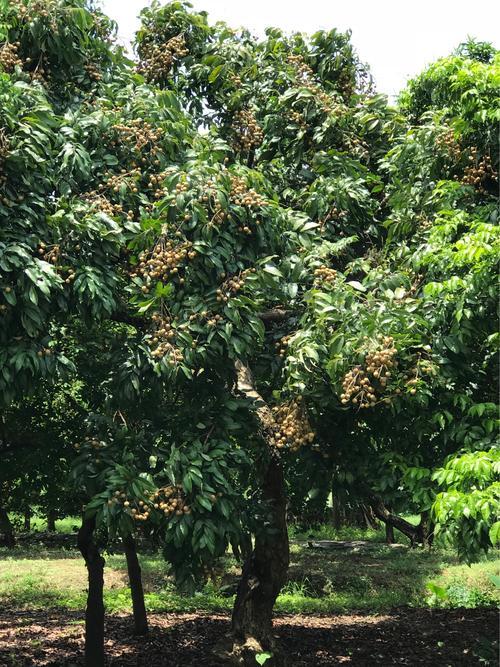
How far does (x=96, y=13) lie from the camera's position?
6.60 metres

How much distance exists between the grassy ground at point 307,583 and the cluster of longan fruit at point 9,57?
309 inches

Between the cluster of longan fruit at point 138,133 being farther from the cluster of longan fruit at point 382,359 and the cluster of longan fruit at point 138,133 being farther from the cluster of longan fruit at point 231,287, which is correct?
the cluster of longan fruit at point 382,359

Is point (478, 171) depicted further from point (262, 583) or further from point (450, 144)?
point (262, 583)

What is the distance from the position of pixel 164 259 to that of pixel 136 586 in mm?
4997

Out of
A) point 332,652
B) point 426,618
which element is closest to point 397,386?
point 332,652

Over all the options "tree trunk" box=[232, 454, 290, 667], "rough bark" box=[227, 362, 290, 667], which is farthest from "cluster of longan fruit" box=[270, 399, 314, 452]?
"tree trunk" box=[232, 454, 290, 667]

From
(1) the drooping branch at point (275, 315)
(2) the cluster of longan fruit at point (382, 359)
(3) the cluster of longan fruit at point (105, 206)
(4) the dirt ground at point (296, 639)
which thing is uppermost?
(3) the cluster of longan fruit at point (105, 206)

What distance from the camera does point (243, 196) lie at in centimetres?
562

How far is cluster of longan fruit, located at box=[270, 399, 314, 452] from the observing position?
5.61 meters

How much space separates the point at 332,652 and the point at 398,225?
199 inches

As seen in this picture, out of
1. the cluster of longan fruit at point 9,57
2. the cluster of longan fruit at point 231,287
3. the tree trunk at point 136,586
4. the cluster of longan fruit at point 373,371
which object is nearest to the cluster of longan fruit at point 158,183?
the cluster of longan fruit at point 231,287

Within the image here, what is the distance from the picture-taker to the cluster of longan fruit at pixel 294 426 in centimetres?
561

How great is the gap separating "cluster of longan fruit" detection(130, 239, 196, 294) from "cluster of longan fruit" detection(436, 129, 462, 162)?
2.40m

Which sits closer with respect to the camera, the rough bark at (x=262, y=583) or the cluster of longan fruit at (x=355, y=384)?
the cluster of longan fruit at (x=355, y=384)
